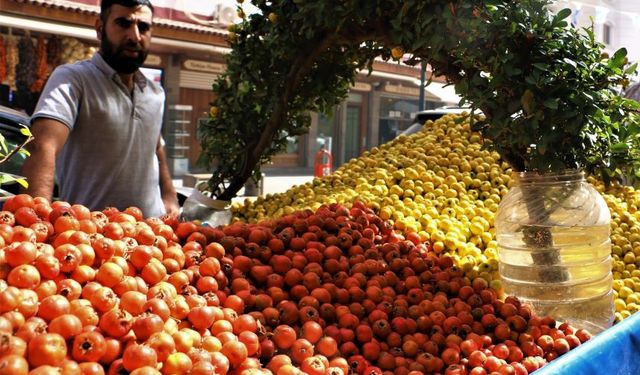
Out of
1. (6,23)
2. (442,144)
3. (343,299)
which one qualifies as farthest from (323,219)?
(6,23)

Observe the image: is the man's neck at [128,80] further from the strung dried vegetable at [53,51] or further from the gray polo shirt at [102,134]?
the strung dried vegetable at [53,51]

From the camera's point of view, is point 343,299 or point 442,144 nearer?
point 343,299

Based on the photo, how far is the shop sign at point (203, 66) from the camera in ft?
49.2

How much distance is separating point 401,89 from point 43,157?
19689 millimetres

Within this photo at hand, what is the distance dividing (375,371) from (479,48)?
149 centimetres

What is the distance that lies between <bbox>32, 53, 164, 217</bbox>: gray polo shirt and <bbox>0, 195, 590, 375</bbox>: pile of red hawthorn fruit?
95 cm

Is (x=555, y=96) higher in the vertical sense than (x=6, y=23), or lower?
lower

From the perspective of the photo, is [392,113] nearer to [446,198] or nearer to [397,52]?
[446,198]

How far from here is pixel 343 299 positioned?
232 centimetres

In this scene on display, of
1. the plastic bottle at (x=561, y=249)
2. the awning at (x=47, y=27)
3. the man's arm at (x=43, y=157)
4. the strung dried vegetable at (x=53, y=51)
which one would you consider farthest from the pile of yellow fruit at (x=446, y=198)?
the strung dried vegetable at (x=53, y=51)

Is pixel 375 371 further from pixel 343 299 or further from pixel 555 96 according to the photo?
pixel 555 96

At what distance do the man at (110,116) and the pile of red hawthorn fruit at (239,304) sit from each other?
949mm

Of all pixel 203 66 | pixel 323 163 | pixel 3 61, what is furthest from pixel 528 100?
pixel 203 66

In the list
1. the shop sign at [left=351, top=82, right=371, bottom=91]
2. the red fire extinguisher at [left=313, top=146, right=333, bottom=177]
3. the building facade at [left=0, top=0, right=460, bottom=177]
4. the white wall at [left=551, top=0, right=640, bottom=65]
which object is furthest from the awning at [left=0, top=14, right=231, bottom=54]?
the white wall at [left=551, top=0, right=640, bottom=65]
